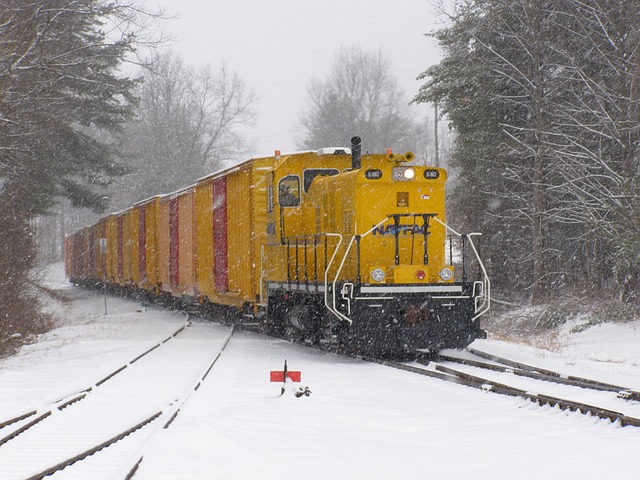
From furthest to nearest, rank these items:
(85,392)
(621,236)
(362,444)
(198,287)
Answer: (198,287) → (621,236) → (85,392) → (362,444)

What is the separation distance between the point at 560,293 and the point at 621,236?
6.38m

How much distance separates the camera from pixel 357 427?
7594 millimetres

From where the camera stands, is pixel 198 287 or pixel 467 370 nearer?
pixel 467 370

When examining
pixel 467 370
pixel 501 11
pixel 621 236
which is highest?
pixel 501 11

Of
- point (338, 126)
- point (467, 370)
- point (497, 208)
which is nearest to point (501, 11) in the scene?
point (497, 208)

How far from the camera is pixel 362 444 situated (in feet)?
22.6

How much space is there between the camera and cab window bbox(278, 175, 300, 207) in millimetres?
14078

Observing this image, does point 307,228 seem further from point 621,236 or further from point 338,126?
point 338,126

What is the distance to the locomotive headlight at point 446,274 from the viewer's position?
40.8ft

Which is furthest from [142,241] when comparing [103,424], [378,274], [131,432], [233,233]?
[131,432]

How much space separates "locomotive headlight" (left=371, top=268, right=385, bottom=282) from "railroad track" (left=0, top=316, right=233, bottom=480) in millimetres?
2707

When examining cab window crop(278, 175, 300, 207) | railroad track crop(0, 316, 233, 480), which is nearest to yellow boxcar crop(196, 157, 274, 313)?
cab window crop(278, 175, 300, 207)

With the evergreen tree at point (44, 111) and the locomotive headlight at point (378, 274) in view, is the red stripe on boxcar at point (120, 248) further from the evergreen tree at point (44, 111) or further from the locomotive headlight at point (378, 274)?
the locomotive headlight at point (378, 274)

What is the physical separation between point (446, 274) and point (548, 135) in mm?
11604
